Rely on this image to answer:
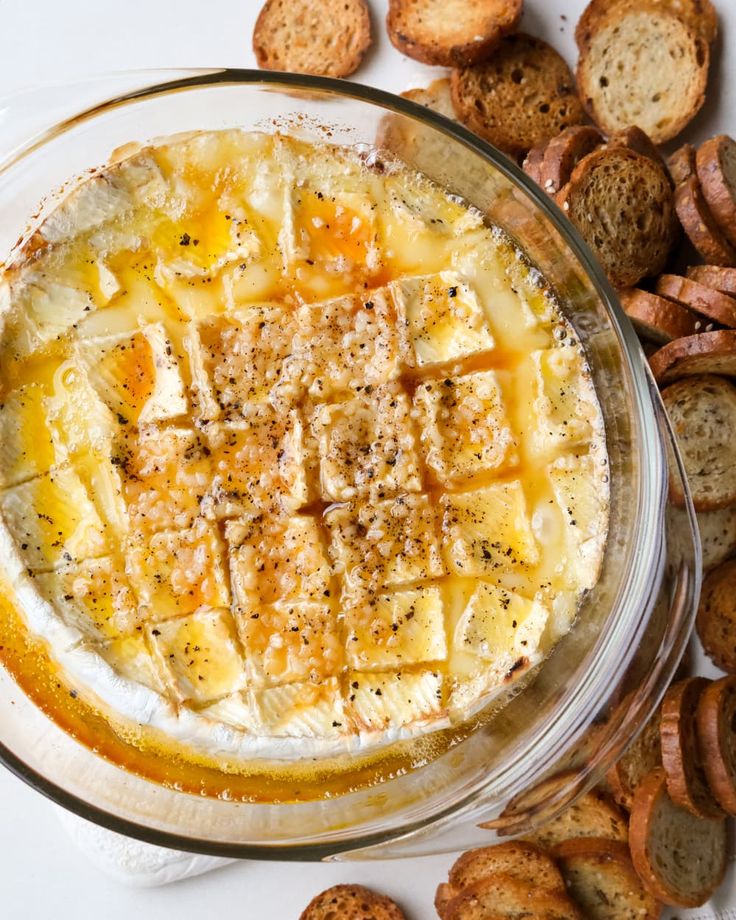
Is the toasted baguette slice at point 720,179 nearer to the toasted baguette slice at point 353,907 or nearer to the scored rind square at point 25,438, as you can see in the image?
the scored rind square at point 25,438

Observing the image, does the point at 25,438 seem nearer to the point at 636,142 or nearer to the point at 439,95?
the point at 439,95

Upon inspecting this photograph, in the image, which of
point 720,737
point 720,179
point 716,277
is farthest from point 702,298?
point 720,737

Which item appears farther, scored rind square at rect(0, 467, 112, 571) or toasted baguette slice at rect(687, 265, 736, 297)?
toasted baguette slice at rect(687, 265, 736, 297)

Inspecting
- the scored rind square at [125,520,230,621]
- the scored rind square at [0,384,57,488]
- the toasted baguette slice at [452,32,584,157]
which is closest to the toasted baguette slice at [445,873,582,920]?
the scored rind square at [125,520,230,621]

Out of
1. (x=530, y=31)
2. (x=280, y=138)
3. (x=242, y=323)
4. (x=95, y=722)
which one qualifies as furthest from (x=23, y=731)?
(x=530, y=31)

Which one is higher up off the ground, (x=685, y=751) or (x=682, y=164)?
(x=682, y=164)

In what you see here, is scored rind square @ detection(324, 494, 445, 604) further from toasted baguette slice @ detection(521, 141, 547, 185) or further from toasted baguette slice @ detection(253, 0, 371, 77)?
toasted baguette slice @ detection(253, 0, 371, 77)
